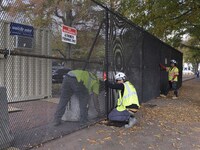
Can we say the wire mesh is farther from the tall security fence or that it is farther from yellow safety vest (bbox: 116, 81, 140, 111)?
yellow safety vest (bbox: 116, 81, 140, 111)

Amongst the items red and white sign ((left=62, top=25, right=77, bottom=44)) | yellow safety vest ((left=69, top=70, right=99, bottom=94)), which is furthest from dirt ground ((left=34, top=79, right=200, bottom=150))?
red and white sign ((left=62, top=25, right=77, bottom=44))

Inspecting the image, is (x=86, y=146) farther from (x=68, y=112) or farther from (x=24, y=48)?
(x=24, y=48)

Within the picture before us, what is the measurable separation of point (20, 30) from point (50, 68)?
2.55 metres

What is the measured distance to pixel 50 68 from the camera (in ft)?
23.2

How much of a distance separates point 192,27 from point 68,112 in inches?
757

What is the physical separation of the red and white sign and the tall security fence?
2.6 inches

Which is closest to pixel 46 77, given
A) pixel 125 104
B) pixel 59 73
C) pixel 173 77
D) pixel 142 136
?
pixel 59 73

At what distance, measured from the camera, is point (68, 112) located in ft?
21.2

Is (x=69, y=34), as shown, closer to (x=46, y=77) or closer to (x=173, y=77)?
(x=46, y=77)

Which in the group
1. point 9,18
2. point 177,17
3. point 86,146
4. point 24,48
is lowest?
point 86,146

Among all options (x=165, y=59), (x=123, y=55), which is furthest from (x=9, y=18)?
(x=165, y=59)

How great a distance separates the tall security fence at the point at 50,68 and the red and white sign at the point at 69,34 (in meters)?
0.07

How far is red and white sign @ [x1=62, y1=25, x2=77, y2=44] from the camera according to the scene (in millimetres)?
5491

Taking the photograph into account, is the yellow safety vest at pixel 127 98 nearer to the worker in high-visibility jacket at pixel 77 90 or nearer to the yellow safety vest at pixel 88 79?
the yellow safety vest at pixel 88 79
